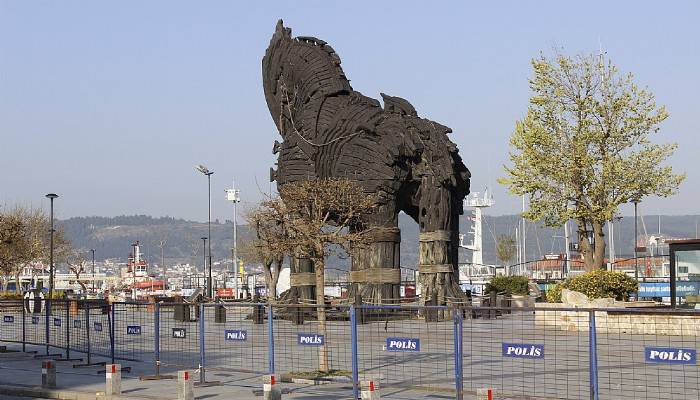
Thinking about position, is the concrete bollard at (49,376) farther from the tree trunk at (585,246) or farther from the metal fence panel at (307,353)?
the tree trunk at (585,246)

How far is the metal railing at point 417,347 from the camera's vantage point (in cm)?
1869

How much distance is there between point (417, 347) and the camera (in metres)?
17.6

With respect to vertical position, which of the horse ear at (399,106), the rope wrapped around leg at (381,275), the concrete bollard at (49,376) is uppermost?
the horse ear at (399,106)

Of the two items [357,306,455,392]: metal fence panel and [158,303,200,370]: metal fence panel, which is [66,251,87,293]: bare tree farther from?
[357,306,455,392]: metal fence panel

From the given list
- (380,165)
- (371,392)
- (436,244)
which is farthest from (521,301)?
(371,392)

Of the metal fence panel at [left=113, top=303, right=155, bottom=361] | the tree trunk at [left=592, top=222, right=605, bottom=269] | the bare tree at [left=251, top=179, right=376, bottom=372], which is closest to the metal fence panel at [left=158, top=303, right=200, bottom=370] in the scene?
the metal fence panel at [left=113, top=303, right=155, bottom=361]

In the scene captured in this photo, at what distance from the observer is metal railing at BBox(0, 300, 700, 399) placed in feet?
61.3

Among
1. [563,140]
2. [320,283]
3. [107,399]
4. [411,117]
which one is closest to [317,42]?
[411,117]

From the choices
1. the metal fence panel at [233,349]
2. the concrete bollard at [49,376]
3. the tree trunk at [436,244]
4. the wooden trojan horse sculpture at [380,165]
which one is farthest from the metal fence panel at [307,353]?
the tree trunk at [436,244]

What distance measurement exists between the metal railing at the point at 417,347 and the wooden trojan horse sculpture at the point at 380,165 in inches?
320

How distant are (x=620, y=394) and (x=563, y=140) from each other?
94.2ft

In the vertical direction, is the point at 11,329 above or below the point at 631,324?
below

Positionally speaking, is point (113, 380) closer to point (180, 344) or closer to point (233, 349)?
point (233, 349)

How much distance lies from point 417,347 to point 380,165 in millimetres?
22624
